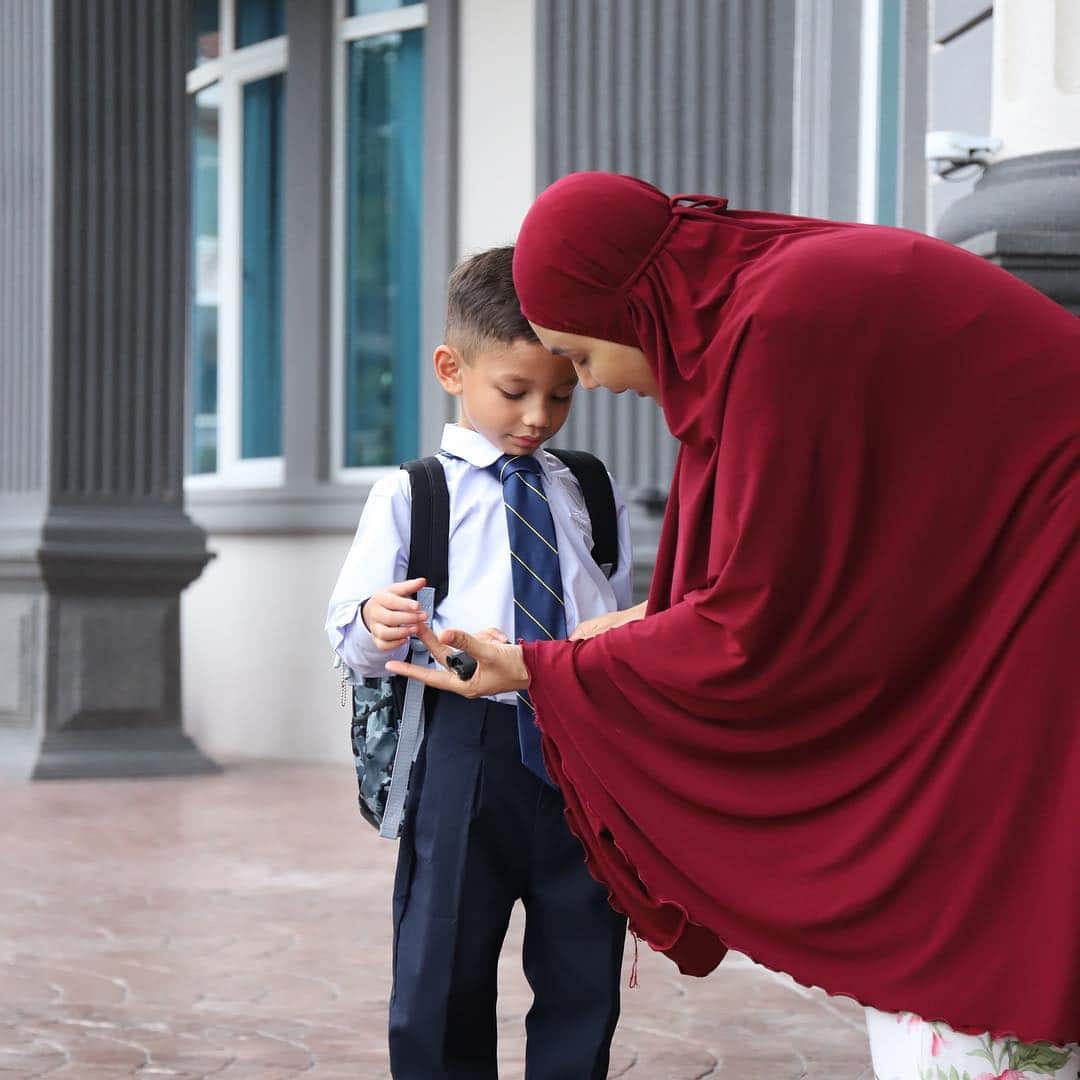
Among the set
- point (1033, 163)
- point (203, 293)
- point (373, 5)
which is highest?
point (373, 5)

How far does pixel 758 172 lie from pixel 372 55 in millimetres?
3713

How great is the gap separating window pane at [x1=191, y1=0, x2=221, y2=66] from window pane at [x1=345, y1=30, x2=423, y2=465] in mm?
1262

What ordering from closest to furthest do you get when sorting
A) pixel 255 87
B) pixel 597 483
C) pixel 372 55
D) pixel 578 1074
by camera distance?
1. pixel 578 1074
2. pixel 597 483
3. pixel 372 55
4. pixel 255 87

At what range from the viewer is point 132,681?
8.59m

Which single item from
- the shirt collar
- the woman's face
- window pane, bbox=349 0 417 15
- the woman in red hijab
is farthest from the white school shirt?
window pane, bbox=349 0 417 15

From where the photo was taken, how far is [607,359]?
191 cm

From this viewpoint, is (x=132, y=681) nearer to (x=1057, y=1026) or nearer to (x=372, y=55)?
(x=372, y=55)

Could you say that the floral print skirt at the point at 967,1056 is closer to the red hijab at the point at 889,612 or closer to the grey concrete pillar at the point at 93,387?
the red hijab at the point at 889,612

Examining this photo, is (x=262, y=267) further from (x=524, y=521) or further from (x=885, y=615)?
(x=885, y=615)

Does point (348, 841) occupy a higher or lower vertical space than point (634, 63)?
lower

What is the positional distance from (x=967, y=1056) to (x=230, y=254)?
9.27 metres

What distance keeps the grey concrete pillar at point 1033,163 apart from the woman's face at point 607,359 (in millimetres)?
1791

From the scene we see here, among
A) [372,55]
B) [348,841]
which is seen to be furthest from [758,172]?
[372,55]

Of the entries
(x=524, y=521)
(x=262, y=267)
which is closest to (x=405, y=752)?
(x=524, y=521)
